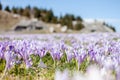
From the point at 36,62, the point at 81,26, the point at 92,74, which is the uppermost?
the point at 92,74

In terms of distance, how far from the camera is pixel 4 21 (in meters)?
105

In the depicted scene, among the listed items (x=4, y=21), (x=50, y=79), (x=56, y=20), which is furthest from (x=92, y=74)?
(x=56, y=20)

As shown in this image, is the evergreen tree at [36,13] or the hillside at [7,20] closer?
the hillside at [7,20]

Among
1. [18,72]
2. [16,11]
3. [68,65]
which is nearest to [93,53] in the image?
[68,65]

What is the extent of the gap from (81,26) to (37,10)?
26.8 meters

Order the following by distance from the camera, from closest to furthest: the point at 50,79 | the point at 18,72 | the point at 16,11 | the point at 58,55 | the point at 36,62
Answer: the point at 50,79 → the point at 18,72 → the point at 58,55 → the point at 36,62 → the point at 16,11

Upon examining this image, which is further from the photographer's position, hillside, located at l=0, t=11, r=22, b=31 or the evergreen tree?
the evergreen tree

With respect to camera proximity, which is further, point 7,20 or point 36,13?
point 36,13

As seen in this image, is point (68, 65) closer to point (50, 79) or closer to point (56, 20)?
point (50, 79)

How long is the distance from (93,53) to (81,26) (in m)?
105

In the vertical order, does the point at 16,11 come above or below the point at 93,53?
below

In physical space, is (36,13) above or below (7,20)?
below

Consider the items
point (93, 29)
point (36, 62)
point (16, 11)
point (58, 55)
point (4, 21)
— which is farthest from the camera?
point (16, 11)

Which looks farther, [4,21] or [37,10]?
[37,10]
